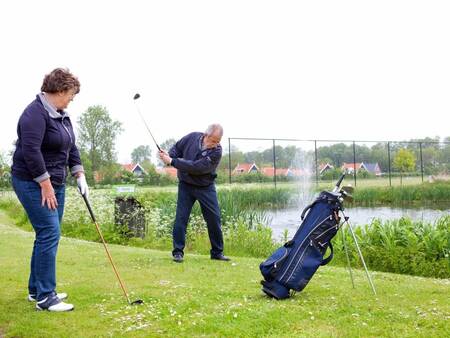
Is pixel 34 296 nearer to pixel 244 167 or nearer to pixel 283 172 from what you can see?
pixel 244 167

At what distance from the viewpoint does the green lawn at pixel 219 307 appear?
389 centimetres

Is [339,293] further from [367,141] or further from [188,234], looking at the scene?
[367,141]

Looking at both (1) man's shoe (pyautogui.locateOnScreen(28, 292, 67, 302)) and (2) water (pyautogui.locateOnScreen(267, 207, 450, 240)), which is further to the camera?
(2) water (pyautogui.locateOnScreen(267, 207, 450, 240))

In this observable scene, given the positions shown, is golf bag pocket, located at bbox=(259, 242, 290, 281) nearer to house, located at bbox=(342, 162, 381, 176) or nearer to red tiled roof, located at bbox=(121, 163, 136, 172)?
red tiled roof, located at bbox=(121, 163, 136, 172)

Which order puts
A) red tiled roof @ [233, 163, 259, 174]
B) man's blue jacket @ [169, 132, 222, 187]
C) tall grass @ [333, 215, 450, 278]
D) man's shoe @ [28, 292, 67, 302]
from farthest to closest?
red tiled roof @ [233, 163, 259, 174]
tall grass @ [333, 215, 450, 278]
man's blue jacket @ [169, 132, 222, 187]
man's shoe @ [28, 292, 67, 302]

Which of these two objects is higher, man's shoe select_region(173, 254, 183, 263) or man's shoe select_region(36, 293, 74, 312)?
man's shoe select_region(36, 293, 74, 312)

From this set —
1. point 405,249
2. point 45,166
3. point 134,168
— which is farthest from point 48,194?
point 134,168

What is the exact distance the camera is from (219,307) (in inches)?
175

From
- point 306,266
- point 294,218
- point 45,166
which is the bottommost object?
point 294,218

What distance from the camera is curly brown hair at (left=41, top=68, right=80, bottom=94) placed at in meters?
4.38

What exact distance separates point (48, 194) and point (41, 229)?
321 mm

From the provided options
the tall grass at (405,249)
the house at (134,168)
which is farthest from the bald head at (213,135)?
the house at (134,168)

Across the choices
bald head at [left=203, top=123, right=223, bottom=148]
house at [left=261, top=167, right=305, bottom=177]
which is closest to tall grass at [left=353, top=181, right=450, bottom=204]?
house at [left=261, top=167, right=305, bottom=177]

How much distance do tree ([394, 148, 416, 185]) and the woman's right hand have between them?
27122 mm
